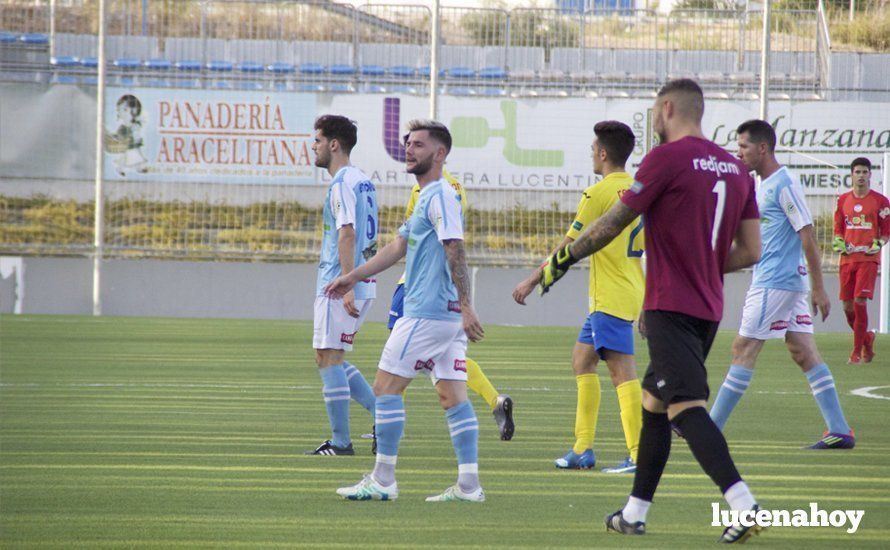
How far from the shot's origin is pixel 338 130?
8.38 m

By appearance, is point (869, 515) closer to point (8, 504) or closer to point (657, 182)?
point (657, 182)

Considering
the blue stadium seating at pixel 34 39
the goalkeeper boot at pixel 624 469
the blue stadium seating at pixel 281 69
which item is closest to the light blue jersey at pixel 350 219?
the goalkeeper boot at pixel 624 469

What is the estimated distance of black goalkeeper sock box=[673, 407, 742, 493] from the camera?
524cm

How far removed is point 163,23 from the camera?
28234mm

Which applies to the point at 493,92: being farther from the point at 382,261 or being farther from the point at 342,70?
the point at 382,261

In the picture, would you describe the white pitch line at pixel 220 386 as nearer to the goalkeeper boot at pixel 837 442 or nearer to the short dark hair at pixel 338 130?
A: the goalkeeper boot at pixel 837 442

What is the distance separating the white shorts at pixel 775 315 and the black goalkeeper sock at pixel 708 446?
352 centimetres

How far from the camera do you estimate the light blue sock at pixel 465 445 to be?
6.37 meters

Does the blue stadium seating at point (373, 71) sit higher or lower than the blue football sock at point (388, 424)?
higher

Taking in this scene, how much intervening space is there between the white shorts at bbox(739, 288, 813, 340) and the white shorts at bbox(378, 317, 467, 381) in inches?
119

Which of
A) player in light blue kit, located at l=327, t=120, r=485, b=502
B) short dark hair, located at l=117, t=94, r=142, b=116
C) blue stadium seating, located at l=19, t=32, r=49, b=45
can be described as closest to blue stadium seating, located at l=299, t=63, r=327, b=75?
short dark hair, located at l=117, t=94, r=142, b=116

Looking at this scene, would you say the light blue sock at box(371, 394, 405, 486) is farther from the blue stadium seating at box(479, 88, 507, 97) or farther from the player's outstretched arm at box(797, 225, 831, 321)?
the blue stadium seating at box(479, 88, 507, 97)

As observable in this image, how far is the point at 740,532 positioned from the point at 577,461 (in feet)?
7.87

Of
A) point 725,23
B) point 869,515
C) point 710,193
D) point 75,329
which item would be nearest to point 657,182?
point 710,193
